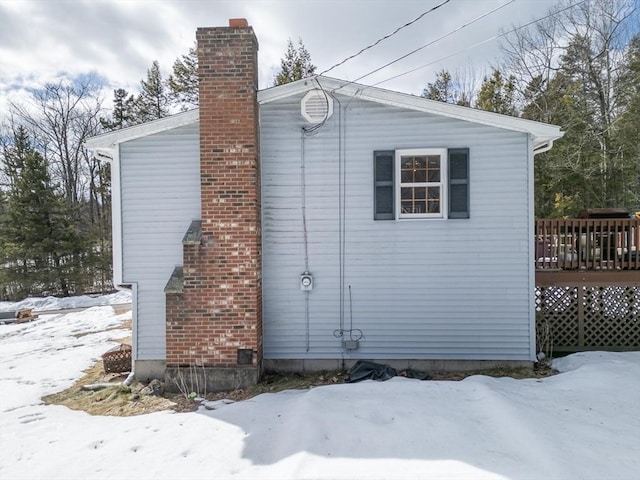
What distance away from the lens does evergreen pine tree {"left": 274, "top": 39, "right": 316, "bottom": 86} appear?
18.5m

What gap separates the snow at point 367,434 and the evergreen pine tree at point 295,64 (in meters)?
17.4

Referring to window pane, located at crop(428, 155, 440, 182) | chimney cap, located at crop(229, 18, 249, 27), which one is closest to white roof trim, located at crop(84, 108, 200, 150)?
chimney cap, located at crop(229, 18, 249, 27)

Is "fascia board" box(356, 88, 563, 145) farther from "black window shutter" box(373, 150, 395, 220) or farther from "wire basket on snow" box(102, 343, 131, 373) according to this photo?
"wire basket on snow" box(102, 343, 131, 373)

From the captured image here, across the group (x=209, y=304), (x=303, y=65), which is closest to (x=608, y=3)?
(x=303, y=65)

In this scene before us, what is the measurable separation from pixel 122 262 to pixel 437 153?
17.8 feet

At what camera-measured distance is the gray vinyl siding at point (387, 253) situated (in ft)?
18.5

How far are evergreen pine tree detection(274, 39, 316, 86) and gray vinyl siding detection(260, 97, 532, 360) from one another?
14322 mm

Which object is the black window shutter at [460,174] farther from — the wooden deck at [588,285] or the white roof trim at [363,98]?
the wooden deck at [588,285]

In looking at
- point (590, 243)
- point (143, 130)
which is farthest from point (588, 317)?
point (143, 130)

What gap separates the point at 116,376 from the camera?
6039mm

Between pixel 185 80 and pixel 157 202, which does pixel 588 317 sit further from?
pixel 185 80

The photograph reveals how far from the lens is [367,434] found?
347cm

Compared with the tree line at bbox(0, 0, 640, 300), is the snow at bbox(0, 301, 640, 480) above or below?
below

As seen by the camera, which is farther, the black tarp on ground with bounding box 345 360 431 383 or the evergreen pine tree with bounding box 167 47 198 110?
the evergreen pine tree with bounding box 167 47 198 110
